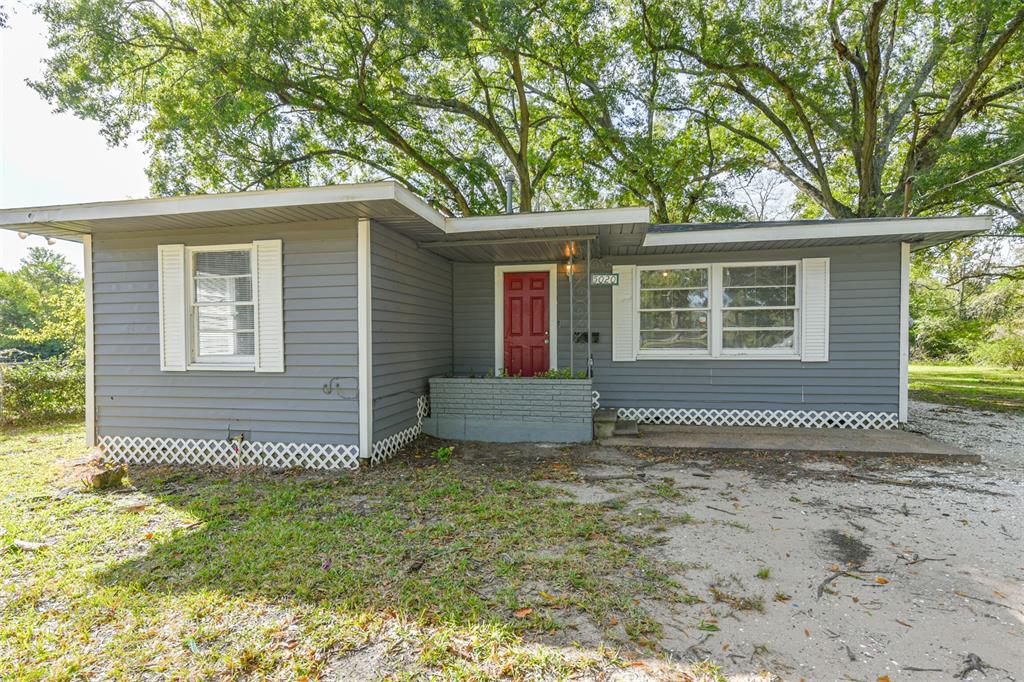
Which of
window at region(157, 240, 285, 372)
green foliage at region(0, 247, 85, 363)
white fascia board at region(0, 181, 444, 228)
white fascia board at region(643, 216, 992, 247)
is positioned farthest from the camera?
green foliage at region(0, 247, 85, 363)

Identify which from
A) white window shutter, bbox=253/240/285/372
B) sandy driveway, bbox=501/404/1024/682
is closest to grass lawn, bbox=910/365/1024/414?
sandy driveway, bbox=501/404/1024/682

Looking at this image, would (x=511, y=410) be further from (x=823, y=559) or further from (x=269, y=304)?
(x=823, y=559)

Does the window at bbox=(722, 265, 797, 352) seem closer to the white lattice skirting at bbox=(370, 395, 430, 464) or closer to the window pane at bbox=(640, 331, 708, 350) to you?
the window pane at bbox=(640, 331, 708, 350)

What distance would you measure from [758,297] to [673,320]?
118cm

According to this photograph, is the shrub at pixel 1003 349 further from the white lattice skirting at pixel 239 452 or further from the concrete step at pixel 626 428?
the white lattice skirting at pixel 239 452

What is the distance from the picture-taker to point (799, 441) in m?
5.68

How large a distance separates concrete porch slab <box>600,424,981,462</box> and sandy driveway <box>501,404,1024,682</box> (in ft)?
0.93

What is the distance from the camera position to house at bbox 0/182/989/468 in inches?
193

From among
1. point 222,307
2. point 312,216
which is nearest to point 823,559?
point 312,216

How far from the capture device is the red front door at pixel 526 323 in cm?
718

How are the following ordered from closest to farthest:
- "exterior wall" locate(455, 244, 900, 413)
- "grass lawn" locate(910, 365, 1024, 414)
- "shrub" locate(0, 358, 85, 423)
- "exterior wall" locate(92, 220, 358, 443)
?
"exterior wall" locate(92, 220, 358, 443)
"exterior wall" locate(455, 244, 900, 413)
"shrub" locate(0, 358, 85, 423)
"grass lawn" locate(910, 365, 1024, 414)

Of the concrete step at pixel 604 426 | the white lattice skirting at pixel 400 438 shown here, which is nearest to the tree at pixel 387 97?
the white lattice skirting at pixel 400 438

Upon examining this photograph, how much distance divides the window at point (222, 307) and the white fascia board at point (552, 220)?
230 cm

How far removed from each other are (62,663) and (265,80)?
34.0 ft
